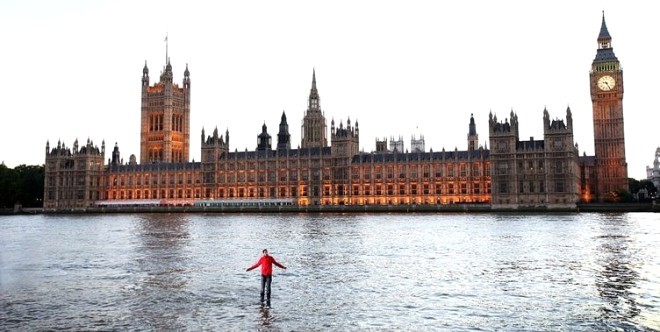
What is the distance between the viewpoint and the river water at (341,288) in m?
20.7

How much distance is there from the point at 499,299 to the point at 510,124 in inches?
4783

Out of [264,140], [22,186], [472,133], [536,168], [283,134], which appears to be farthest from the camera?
[264,140]

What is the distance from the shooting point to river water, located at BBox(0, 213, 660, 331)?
20672 millimetres

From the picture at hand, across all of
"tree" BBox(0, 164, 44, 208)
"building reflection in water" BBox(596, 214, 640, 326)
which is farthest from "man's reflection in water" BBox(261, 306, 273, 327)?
"tree" BBox(0, 164, 44, 208)

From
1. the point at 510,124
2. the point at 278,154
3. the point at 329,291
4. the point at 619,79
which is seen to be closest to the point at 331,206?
the point at 278,154

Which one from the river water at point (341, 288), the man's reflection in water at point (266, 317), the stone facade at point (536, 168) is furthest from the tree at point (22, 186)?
the man's reflection in water at point (266, 317)

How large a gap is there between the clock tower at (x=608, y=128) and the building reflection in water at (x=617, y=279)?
10473 centimetres

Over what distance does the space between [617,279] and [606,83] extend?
135m

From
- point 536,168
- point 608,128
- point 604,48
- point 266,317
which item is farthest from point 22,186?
point 266,317

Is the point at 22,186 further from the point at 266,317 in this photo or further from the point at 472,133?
the point at 266,317

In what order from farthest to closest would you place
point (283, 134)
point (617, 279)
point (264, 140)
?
1. point (264, 140)
2. point (283, 134)
3. point (617, 279)

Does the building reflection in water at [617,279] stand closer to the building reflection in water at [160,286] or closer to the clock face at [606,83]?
the building reflection in water at [160,286]

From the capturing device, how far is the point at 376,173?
153 m

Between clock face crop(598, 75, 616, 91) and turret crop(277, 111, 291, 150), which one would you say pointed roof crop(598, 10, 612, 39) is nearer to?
clock face crop(598, 75, 616, 91)
